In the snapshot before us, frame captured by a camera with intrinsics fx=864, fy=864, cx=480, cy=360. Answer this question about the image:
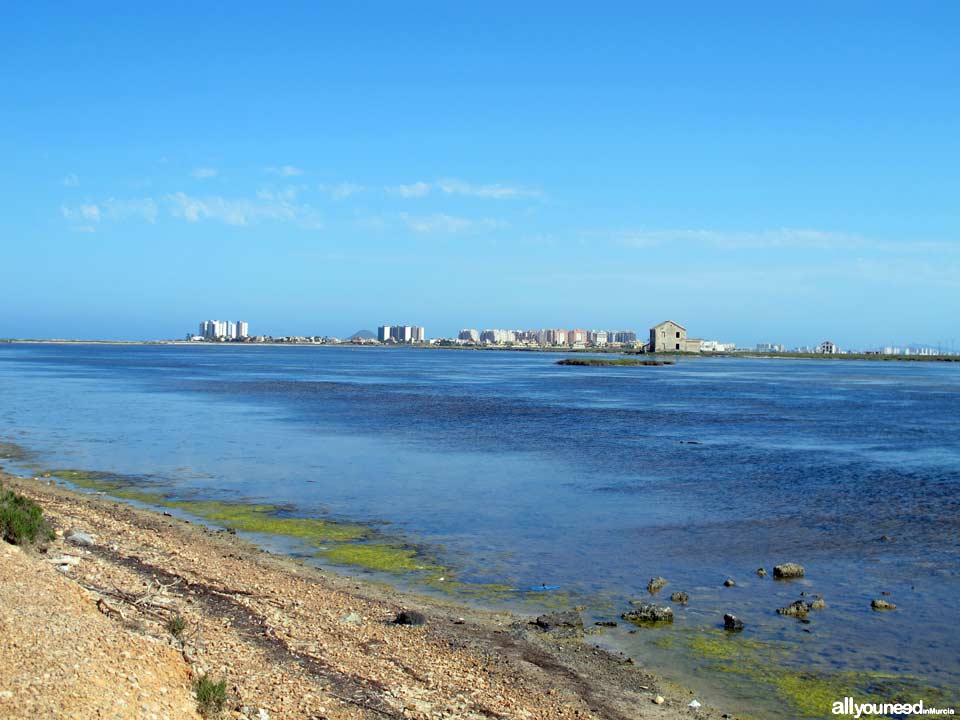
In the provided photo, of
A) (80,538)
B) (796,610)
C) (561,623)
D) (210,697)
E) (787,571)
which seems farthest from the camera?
(787,571)

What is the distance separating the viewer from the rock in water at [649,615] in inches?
516

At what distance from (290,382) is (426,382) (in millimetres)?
12809

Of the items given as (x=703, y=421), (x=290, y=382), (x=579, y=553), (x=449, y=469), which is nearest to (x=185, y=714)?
(x=579, y=553)

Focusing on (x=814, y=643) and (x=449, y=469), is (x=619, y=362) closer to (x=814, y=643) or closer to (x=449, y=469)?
(x=449, y=469)

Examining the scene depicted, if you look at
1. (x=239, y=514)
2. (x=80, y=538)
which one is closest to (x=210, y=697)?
(x=80, y=538)

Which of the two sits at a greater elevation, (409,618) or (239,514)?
(409,618)

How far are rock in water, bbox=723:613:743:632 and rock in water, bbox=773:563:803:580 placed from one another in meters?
2.84

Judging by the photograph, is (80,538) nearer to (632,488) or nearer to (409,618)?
(409,618)

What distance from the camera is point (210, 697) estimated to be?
7.80 m

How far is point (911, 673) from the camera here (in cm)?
1146

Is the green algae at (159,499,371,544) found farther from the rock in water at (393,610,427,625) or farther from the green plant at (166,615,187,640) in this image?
the green plant at (166,615,187,640)

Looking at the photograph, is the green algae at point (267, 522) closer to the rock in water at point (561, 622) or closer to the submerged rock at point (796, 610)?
the rock in water at point (561, 622)

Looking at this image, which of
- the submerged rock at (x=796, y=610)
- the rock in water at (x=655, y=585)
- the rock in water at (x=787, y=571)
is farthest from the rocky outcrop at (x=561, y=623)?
the rock in water at (x=787, y=571)

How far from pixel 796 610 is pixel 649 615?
8.24 ft
